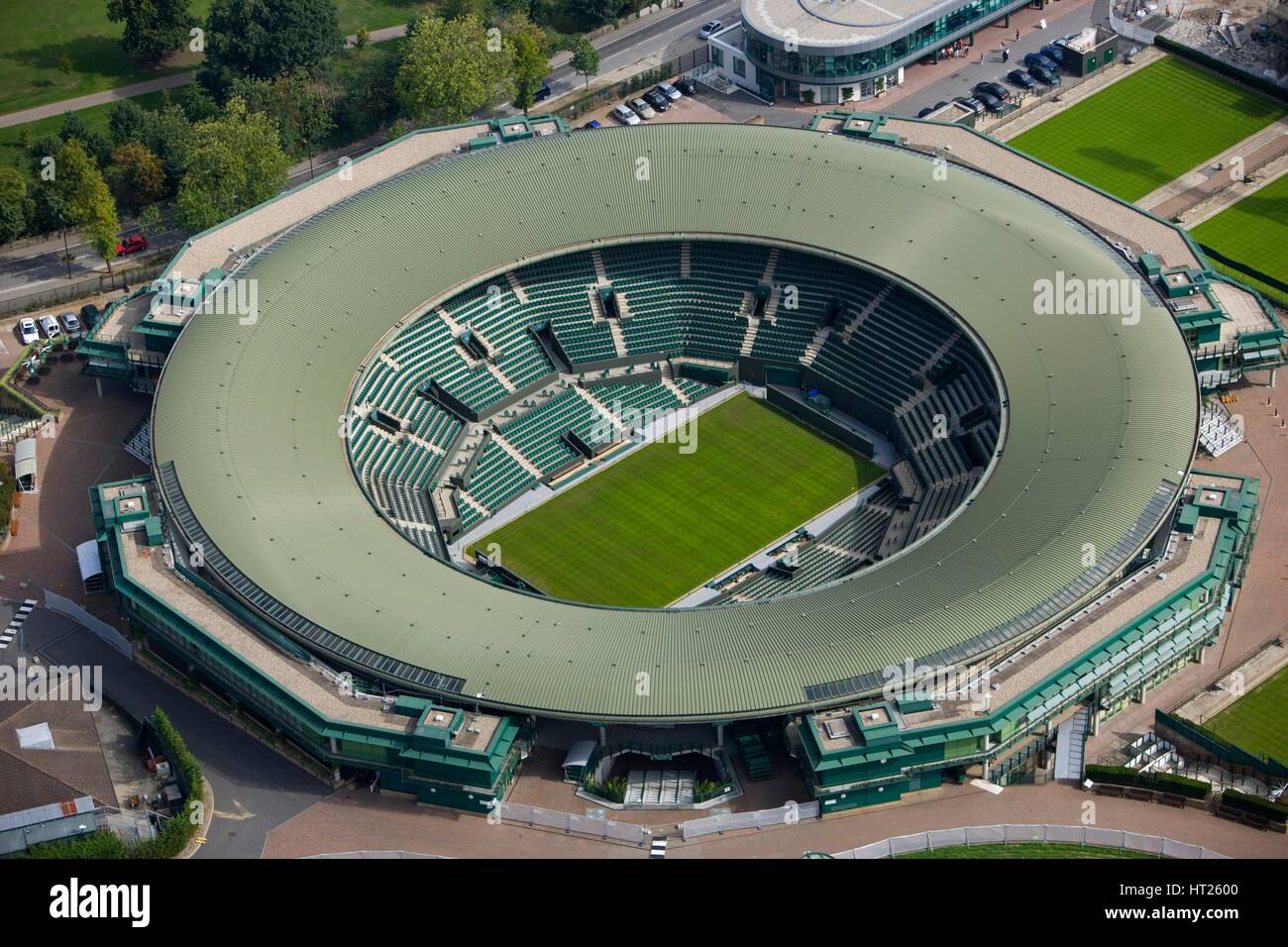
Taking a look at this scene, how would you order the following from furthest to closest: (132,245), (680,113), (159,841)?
(680,113)
(132,245)
(159,841)

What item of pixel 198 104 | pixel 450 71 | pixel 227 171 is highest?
pixel 450 71

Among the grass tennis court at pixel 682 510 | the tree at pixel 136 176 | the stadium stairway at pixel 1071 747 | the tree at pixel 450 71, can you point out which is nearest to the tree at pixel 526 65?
the tree at pixel 450 71

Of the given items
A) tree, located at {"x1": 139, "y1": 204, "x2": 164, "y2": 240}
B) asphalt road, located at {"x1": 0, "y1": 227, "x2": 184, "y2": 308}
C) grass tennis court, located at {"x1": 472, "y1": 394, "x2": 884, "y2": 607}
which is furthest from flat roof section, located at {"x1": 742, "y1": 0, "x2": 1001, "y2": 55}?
asphalt road, located at {"x1": 0, "y1": 227, "x2": 184, "y2": 308}

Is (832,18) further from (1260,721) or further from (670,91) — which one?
(1260,721)

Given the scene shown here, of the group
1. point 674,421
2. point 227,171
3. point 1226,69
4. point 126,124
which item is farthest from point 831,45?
point 126,124

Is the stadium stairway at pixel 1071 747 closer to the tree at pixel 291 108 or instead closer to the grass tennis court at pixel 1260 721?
the grass tennis court at pixel 1260 721

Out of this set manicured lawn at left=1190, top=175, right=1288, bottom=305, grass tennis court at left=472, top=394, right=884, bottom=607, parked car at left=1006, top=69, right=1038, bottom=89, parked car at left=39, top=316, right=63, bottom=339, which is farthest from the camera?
parked car at left=1006, top=69, right=1038, bottom=89

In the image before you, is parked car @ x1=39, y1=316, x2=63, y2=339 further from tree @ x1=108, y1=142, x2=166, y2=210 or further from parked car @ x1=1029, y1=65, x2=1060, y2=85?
parked car @ x1=1029, y1=65, x2=1060, y2=85
